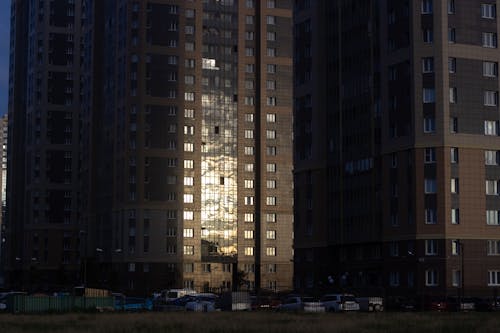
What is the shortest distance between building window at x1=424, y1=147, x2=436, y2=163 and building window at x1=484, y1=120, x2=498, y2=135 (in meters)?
7.14

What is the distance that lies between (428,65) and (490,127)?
10505mm

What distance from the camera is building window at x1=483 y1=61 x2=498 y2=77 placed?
379ft

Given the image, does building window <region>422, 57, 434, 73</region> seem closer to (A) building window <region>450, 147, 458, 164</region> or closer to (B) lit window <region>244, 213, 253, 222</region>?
(A) building window <region>450, 147, 458, 164</region>

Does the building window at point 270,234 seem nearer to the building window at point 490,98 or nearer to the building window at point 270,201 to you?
the building window at point 270,201

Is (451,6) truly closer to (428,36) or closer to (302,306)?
(428,36)

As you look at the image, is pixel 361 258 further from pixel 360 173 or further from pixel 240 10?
pixel 240 10

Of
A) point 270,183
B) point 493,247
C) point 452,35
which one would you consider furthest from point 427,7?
point 270,183

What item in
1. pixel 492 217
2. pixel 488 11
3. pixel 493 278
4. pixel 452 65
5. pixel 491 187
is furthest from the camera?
pixel 488 11

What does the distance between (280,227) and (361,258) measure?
2315 inches

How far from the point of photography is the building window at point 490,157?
114m

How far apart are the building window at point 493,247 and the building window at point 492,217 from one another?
2215 mm

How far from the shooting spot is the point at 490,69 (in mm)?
115812

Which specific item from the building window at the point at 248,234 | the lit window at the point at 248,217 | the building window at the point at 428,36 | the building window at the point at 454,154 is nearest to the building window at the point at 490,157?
the building window at the point at 454,154

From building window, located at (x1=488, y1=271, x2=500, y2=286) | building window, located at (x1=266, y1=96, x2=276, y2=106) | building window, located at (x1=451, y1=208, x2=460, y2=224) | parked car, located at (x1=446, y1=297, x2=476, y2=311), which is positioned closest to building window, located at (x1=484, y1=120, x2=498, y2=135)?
building window, located at (x1=451, y1=208, x2=460, y2=224)
